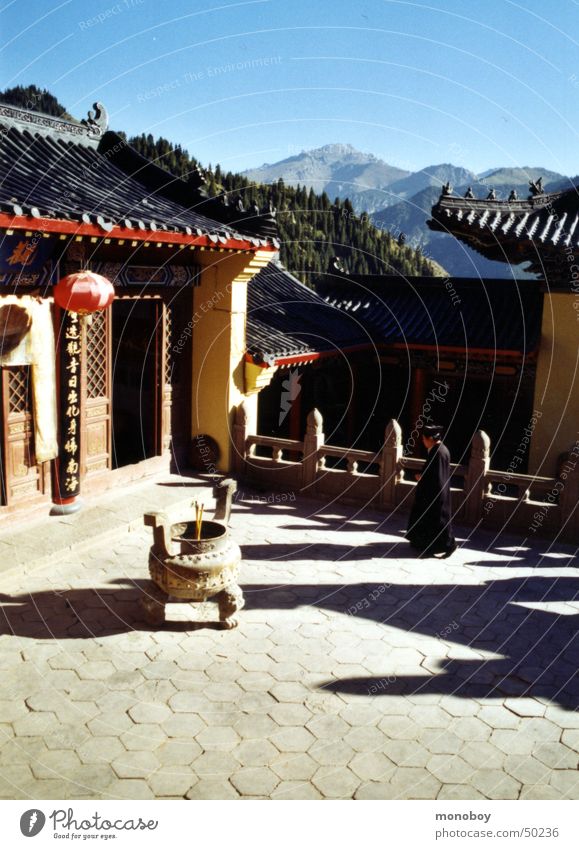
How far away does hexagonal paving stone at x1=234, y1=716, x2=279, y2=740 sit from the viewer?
5805mm

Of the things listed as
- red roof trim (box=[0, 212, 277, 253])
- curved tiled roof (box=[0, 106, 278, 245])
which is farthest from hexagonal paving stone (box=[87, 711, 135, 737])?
curved tiled roof (box=[0, 106, 278, 245])

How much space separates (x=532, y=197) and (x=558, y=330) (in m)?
3.11

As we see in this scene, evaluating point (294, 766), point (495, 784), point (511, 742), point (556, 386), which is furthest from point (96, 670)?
point (556, 386)

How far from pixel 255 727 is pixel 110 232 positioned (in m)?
5.63

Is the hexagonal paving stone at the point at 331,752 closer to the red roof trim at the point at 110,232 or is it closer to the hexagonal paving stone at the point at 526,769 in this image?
the hexagonal paving stone at the point at 526,769

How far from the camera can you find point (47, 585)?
826 cm

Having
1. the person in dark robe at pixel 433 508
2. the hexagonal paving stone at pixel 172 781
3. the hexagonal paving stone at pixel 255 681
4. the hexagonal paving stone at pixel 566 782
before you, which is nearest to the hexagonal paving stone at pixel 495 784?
the hexagonal paving stone at pixel 566 782

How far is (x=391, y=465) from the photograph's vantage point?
38.1 ft

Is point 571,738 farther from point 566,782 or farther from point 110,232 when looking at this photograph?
point 110,232

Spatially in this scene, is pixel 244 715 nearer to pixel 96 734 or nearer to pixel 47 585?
pixel 96 734

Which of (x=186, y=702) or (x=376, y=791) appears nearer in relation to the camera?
(x=376, y=791)

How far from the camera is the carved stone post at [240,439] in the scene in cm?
1268

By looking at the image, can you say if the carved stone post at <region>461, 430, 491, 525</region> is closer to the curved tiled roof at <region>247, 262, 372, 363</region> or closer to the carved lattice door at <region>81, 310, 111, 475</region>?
the curved tiled roof at <region>247, 262, 372, 363</region>
